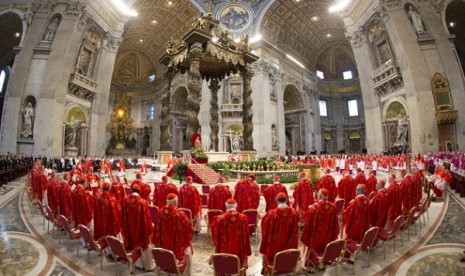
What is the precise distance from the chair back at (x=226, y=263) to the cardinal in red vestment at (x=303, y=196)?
3.36 m

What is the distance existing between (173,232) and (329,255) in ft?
6.20

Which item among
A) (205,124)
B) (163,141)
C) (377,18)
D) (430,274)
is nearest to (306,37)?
(377,18)

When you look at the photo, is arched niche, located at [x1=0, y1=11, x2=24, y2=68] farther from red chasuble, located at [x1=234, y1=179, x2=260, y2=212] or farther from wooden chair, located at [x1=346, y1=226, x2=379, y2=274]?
wooden chair, located at [x1=346, y1=226, x2=379, y2=274]

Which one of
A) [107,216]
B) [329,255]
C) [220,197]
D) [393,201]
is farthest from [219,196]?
[393,201]

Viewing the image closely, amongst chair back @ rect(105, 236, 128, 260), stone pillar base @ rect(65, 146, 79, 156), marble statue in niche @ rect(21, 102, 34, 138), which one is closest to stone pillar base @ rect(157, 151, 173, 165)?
stone pillar base @ rect(65, 146, 79, 156)

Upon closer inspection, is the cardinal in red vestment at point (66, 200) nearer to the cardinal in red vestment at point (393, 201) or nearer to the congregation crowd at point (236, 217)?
the congregation crowd at point (236, 217)

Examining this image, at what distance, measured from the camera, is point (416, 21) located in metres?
16.3

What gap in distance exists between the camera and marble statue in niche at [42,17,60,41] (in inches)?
675

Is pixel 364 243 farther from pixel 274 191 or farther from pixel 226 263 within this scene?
pixel 274 191

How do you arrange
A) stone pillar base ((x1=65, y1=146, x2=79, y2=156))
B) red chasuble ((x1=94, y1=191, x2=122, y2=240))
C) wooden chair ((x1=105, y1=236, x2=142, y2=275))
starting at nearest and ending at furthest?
1. wooden chair ((x1=105, y1=236, x2=142, y2=275))
2. red chasuble ((x1=94, y1=191, x2=122, y2=240))
3. stone pillar base ((x1=65, y1=146, x2=79, y2=156))

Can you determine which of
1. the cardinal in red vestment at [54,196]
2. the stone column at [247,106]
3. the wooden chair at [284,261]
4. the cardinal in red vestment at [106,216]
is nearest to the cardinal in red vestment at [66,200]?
the cardinal in red vestment at [54,196]

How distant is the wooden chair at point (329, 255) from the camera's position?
2818 millimetres

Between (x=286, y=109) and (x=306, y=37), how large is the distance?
369 inches

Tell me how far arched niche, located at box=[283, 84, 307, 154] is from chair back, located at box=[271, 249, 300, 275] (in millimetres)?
27305
